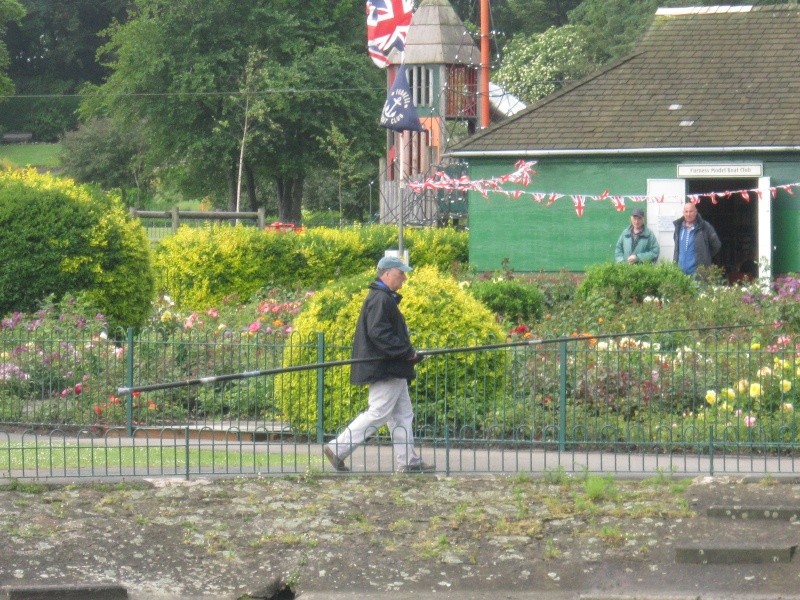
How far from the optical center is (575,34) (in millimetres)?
59000

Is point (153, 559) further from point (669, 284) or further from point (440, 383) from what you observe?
point (669, 284)

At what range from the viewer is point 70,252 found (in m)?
15.5

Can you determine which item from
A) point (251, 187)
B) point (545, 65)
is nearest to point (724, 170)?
point (251, 187)

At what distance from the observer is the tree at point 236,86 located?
50094 mm

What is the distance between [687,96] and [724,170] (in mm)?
1708

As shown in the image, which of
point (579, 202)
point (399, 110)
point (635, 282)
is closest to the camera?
point (635, 282)

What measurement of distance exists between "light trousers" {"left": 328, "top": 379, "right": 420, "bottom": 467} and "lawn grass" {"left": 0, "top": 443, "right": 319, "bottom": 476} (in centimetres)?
38

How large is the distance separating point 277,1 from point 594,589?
46229 millimetres

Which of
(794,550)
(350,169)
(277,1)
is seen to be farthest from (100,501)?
(277,1)

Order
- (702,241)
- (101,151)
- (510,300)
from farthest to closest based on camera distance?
(101,151) < (702,241) < (510,300)

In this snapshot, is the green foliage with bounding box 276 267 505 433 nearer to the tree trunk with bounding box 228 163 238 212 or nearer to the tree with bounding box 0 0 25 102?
the tree trunk with bounding box 228 163 238 212

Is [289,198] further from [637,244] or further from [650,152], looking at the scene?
[637,244]

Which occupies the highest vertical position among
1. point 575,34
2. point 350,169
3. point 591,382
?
point 575,34

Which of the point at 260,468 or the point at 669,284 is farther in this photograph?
the point at 669,284
